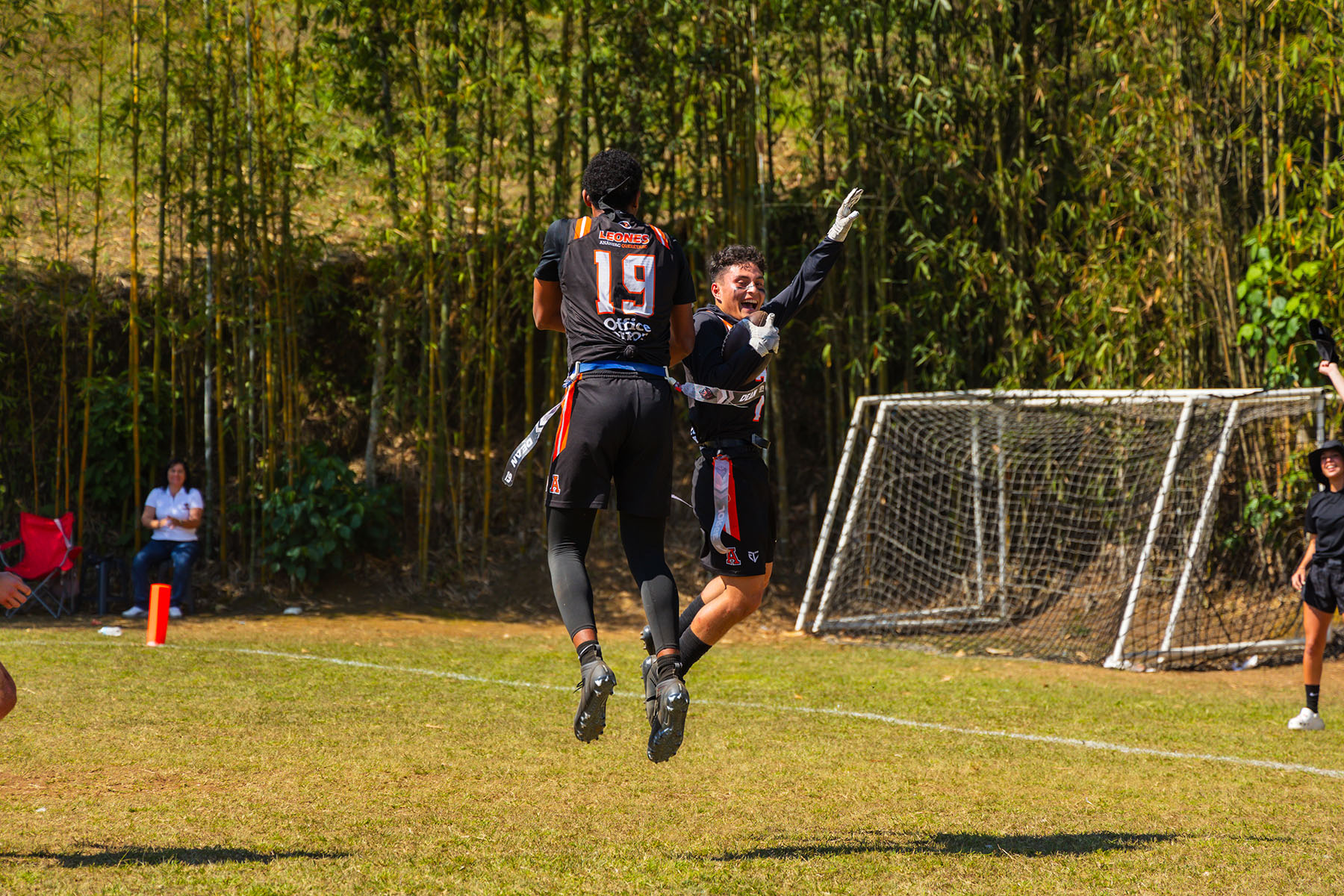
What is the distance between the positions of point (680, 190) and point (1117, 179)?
3952mm

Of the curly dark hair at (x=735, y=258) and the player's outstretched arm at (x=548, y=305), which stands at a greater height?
the curly dark hair at (x=735, y=258)

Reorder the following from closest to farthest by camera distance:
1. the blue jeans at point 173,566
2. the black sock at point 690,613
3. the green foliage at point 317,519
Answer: the black sock at point 690,613 → the blue jeans at point 173,566 → the green foliage at point 317,519

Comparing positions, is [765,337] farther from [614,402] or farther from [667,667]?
[667,667]

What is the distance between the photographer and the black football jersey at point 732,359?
4.31 metres

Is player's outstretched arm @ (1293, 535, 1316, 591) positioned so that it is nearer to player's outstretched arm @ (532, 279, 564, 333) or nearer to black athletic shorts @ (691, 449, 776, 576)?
black athletic shorts @ (691, 449, 776, 576)

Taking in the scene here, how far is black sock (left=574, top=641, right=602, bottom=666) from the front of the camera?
3.85 m

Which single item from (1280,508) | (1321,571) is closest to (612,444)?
(1321,571)

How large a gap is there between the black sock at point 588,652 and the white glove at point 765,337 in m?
1.14

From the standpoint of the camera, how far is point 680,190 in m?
12.2

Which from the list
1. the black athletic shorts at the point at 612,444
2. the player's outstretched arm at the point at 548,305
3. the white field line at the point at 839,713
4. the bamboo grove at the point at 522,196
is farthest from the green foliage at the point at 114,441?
the black athletic shorts at the point at 612,444

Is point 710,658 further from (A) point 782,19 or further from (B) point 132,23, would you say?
(B) point 132,23

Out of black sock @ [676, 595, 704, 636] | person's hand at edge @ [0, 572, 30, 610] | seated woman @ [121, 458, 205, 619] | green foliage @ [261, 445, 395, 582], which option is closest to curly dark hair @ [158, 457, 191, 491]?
seated woman @ [121, 458, 205, 619]

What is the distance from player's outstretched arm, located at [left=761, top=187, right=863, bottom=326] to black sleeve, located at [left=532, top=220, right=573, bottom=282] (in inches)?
28.6

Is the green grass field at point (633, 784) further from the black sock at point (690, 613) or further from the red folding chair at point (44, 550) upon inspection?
the red folding chair at point (44, 550)
